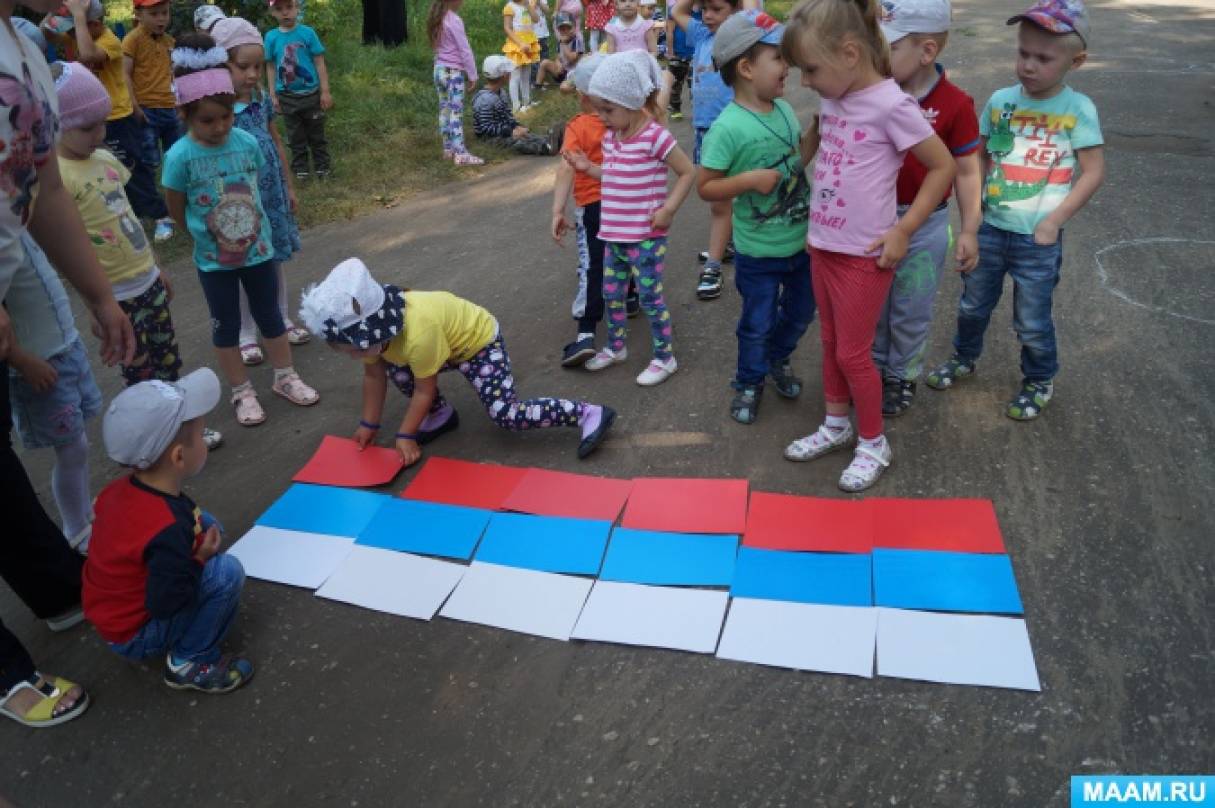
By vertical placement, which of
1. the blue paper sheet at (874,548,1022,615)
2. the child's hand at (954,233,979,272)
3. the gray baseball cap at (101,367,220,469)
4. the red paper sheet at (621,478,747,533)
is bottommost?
the red paper sheet at (621,478,747,533)

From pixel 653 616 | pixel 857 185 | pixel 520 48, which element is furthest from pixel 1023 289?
pixel 520 48

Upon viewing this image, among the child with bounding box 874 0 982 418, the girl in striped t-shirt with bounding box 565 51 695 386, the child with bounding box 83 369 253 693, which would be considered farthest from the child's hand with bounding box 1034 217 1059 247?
the child with bounding box 83 369 253 693

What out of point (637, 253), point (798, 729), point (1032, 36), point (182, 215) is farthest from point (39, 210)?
point (1032, 36)

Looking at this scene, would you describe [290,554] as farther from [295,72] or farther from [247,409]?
[295,72]

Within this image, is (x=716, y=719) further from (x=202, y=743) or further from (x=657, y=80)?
(x=657, y=80)

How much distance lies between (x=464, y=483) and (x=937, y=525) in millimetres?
1742

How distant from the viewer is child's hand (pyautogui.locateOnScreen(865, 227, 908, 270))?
113 inches

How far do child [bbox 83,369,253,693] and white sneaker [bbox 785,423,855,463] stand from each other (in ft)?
6.65

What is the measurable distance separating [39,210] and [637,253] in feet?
7.25

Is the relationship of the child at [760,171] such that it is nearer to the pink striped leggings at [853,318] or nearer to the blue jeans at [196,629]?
the pink striped leggings at [853,318]

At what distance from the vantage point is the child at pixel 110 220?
9.84 ft

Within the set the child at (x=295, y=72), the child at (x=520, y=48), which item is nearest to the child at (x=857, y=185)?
the child at (x=295, y=72)

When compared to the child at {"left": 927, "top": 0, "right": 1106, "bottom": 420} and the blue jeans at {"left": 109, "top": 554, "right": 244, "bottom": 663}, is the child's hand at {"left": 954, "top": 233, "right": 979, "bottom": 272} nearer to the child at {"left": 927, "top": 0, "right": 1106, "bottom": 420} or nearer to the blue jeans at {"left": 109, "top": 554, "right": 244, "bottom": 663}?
the child at {"left": 927, "top": 0, "right": 1106, "bottom": 420}

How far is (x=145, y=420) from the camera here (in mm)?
2344
